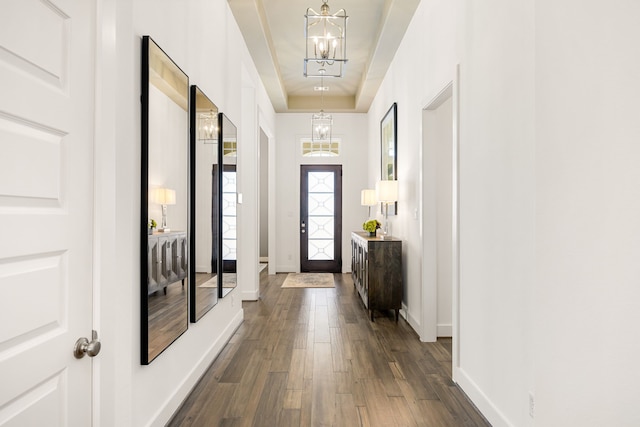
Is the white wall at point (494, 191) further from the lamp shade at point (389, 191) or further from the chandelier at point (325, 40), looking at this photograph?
the lamp shade at point (389, 191)

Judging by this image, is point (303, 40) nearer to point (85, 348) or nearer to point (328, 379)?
point (328, 379)

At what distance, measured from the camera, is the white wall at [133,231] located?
1.43m

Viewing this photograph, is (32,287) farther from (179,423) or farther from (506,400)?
(506,400)

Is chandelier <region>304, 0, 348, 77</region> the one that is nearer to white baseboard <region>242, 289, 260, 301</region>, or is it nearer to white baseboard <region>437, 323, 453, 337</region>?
white baseboard <region>437, 323, 453, 337</region>

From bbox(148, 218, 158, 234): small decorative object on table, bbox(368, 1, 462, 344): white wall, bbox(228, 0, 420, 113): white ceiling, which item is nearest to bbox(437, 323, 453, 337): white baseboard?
bbox(368, 1, 462, 344): white wall

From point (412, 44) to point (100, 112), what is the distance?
11.3 feet

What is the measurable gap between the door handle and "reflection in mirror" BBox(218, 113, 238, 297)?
2029 millimetres

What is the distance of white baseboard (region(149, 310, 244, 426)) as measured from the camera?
2.11 m

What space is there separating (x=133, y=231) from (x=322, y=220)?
6.00 meters

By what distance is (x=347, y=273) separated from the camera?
25.1ft

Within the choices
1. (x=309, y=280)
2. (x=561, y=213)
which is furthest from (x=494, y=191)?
(x=309, y=280)

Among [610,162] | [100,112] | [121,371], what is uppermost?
[100,112]

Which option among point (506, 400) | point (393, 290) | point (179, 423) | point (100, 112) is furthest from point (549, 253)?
point (393, 290)

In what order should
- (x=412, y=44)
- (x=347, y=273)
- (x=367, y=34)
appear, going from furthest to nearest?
(x=347, y=273) < (x=367, y=34) < (x=412, y=44)
